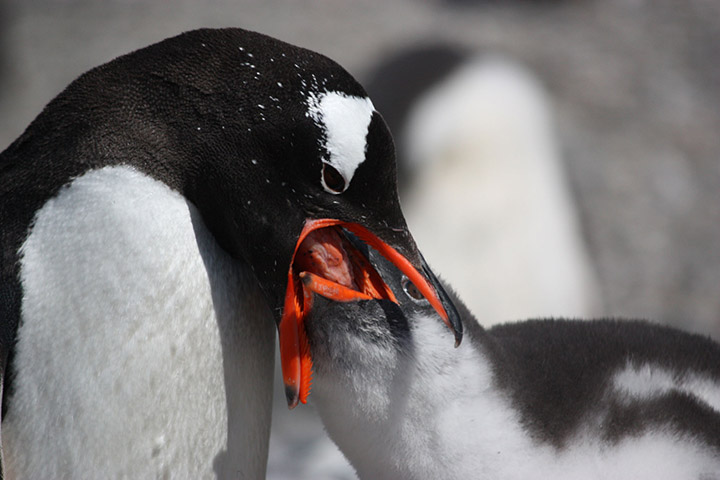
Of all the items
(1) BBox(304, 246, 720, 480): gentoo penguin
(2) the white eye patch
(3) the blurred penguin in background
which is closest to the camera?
(2) the white eye patch

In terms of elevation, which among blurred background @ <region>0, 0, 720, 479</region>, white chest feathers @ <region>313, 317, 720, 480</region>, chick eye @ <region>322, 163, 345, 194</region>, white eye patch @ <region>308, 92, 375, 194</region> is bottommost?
blurred background @ <region>0, 0, 720, 479</region>

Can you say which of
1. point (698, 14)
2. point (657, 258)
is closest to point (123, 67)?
point (657, 258)

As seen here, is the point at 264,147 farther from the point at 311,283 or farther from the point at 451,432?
the point at 451,432

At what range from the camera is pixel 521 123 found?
280 centimetres

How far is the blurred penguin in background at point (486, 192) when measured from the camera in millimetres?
2600

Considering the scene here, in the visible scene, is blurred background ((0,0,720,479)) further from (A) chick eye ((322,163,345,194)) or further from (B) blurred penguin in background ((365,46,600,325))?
(A) chick eye ((322,163,345,194))

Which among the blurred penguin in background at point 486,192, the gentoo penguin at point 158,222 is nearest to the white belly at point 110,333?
the gentoo penguin at point 158,222

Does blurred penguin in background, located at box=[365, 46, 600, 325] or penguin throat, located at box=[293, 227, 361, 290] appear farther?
blurred penguin in background, located at box=[365, 46, 600, 325]

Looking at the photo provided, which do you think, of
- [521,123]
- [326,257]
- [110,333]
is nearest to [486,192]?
[521,123]

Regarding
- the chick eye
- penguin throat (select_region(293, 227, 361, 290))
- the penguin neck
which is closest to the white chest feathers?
the penguin neck

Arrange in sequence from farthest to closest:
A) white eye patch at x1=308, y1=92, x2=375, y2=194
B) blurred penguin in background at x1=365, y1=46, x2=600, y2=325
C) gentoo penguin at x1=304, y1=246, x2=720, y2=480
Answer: blurred penguin in background at x1=365, y1=46, x2=600, y2=325, gentoo penguin at x1=304, y1=246, x2=720, y2=480, white eye patch at x1=308, y1=92, x2=375, y2=194

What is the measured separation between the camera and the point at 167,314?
110 cm

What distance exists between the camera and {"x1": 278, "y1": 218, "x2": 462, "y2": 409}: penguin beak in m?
1.11

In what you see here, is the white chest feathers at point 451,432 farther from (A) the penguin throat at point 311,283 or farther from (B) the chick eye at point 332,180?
(B) the chick eye at point 332,180
